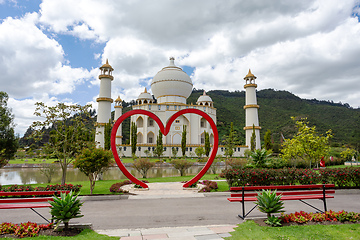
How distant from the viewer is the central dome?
142ft

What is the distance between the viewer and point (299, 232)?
16.5 ft

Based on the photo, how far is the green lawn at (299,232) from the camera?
4754mm

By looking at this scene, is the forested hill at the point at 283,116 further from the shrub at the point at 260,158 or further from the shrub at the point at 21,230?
the shrub at the point at 21,230

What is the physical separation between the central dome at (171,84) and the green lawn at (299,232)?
38.9 meters

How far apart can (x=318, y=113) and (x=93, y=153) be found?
3093 inches

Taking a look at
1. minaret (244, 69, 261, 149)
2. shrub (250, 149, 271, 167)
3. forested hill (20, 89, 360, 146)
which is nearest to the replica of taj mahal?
minaret (244, 69, 261, 149)

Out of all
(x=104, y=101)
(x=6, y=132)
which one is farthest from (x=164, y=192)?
(x=104, y=101)

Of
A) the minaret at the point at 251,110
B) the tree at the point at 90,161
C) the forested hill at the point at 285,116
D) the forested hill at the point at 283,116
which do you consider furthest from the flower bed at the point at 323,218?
the forested hill at the point at 285,116

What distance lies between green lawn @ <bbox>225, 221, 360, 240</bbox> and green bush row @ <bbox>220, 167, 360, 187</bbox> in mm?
5644

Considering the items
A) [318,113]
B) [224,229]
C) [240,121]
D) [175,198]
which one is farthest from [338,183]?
[318,113]

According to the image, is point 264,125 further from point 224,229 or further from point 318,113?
point 224,229

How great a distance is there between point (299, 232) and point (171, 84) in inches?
1555

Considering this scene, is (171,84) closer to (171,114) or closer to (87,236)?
(171,114)

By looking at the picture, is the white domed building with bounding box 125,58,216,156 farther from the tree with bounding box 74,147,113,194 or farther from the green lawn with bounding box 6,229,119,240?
the green lawn with bounding box 6,229,119,240
